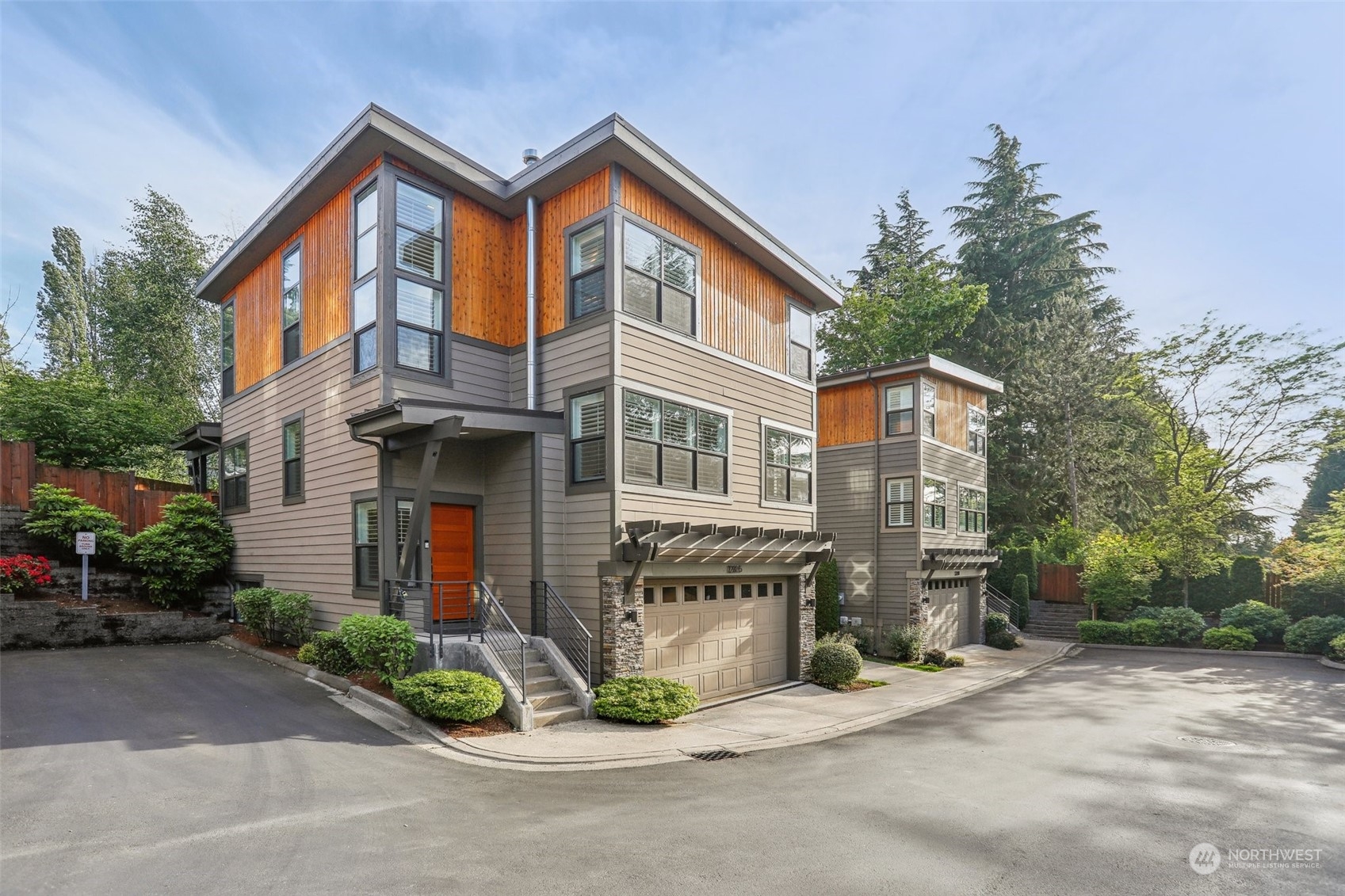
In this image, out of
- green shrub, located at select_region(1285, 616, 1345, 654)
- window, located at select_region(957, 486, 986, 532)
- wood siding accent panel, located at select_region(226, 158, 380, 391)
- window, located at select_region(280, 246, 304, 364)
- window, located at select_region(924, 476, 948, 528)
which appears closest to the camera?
wood siding accent panel, located at select_region(226, 158, 380, 391)

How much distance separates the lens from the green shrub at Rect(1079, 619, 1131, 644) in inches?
928

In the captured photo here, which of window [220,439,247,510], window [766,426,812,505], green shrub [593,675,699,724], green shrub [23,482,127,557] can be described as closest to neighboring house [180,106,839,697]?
window [766,426,812,505]

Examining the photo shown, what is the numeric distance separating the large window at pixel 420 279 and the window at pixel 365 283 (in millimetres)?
417

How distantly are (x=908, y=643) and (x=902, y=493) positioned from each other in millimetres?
4128

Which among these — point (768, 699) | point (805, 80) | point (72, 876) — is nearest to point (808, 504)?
point (768, 699)

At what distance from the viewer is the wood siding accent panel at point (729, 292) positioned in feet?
40.9

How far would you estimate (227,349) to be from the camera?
56.4ft

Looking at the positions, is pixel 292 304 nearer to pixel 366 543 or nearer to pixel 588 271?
pixel 366 543

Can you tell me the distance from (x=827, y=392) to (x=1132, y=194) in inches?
356

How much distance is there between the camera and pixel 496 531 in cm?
1221

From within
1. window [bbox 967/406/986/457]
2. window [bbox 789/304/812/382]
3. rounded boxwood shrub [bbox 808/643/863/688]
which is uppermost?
window [bbox 789/304/812/382]

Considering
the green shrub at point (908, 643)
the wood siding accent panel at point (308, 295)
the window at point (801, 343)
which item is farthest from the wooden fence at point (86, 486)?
the green shrub at point (908, 643)

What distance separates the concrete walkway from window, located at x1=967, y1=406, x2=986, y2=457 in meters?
7.98

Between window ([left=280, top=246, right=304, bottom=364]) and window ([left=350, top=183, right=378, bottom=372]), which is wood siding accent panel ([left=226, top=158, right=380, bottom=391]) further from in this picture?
window ([left=350, top=183, right=378, bottom=372])
